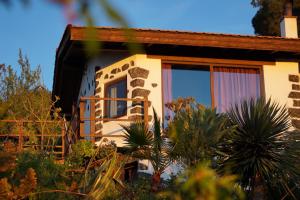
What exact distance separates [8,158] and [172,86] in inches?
254

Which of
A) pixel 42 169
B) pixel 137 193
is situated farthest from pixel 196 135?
pixel 42 169

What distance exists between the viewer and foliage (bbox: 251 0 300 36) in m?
28.3

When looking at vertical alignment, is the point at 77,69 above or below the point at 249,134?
above

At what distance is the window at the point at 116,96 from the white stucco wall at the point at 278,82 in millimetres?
3346

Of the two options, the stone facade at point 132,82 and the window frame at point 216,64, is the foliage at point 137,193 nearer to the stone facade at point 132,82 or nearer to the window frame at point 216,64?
the stone facade at point 132,82

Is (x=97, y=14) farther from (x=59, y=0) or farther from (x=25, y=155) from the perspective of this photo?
(x=25, y=155)

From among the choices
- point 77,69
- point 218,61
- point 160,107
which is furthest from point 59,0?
point 77,69

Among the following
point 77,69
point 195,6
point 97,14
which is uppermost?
point 77,69

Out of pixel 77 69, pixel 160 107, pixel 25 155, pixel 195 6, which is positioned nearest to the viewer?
pixel 195 6

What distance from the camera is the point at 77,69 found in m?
14.9

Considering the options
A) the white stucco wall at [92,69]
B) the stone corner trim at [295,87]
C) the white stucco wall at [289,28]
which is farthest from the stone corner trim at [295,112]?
the white stucco wall at [92,69]

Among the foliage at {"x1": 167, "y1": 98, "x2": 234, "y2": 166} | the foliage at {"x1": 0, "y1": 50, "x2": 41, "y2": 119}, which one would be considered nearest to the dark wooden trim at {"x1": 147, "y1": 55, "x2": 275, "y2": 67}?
the foliage at {"x1": 167, "y1": 98, "x2": 234, "y2": 166}

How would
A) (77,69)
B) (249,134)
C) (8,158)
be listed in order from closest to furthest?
(8,158) < (249,134) < (77,69)

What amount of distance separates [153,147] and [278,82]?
18.0 feet
